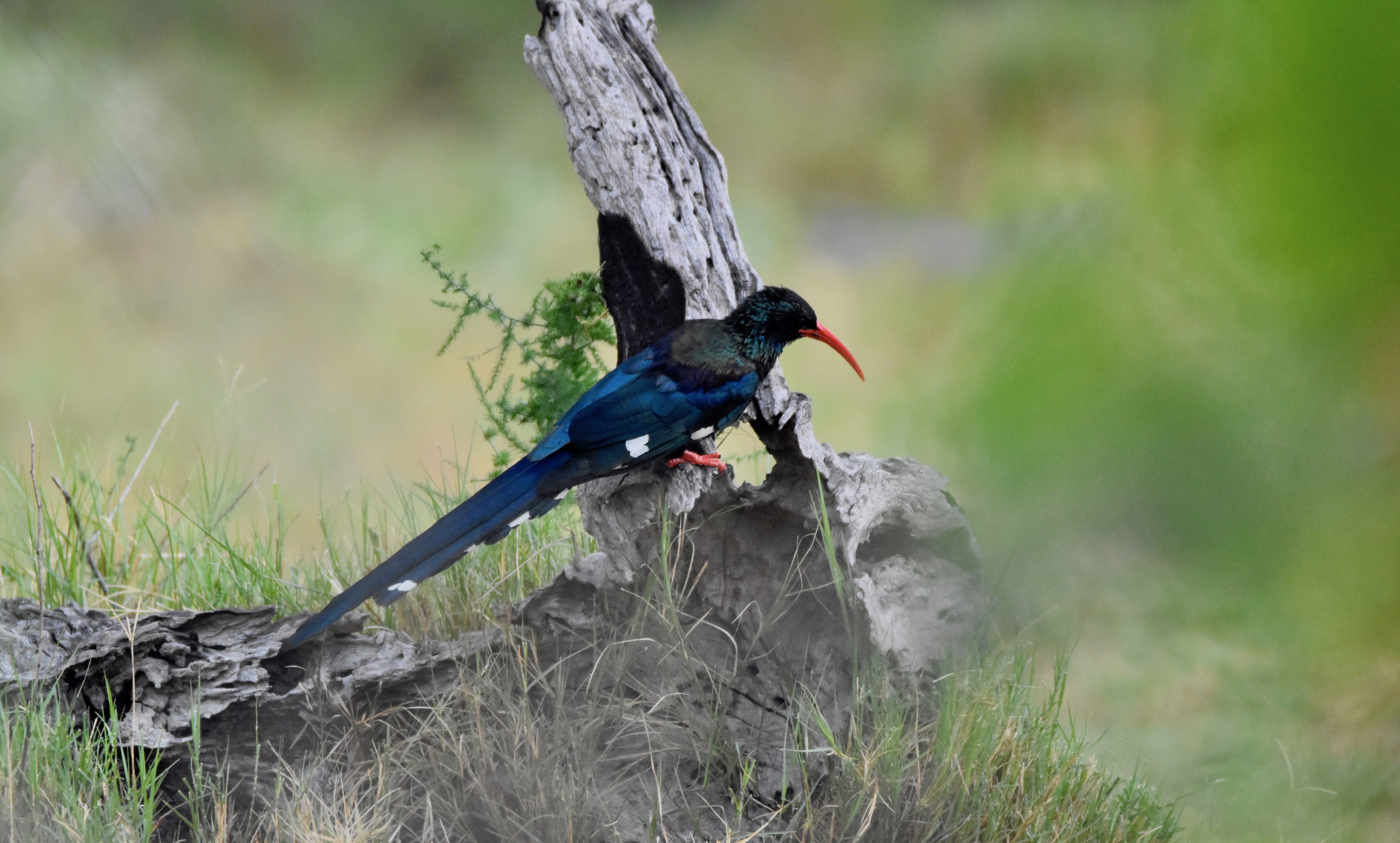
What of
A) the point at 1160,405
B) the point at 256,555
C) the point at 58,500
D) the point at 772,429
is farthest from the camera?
the point at 58,500

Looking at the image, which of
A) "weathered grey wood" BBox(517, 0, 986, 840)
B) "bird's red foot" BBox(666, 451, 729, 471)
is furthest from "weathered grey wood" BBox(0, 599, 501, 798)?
"bird's red foot" BBox(666, 451, 729, 471)

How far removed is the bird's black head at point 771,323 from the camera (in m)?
1.39

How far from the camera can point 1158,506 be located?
0.77 feet

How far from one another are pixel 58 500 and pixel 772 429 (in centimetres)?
136

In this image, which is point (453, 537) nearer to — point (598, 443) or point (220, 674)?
point (598, 443)

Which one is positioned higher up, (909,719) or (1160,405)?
(909,719)

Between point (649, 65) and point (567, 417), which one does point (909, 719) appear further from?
point (649, 65)

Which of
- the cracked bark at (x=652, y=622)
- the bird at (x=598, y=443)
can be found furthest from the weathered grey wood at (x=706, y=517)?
the bird at (x=598, y=443)

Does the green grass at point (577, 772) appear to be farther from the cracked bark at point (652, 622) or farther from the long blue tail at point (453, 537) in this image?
the long blue tail at point (453, 537)

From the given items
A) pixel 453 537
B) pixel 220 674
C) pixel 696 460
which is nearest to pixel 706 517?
pixel 696 460

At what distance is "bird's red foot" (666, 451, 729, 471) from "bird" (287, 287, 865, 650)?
39mm

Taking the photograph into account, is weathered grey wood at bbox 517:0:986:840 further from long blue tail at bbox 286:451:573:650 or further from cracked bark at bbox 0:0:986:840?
long blue tail at bbox 286:451:573:650

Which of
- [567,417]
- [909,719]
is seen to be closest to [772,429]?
[567,417]

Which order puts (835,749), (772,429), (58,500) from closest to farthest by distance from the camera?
(835,749), (772,429), (58,500)
